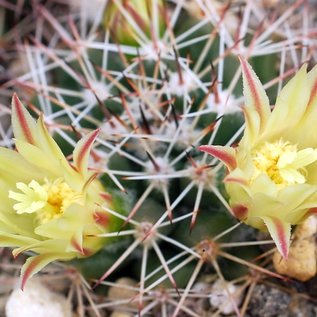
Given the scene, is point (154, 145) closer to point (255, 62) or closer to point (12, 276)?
point (255, 62)

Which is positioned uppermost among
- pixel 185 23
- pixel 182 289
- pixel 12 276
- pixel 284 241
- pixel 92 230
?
pixel 185 23

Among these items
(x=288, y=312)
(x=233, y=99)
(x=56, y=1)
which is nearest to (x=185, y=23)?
(x=233, y=99)

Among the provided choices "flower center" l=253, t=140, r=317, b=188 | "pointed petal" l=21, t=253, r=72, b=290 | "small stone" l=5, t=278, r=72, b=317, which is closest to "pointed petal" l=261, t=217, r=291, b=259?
"flower center" l=253, t=140, r=317, b=188

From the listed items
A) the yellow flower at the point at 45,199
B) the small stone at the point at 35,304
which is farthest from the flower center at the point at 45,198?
the small stone at the point at 35,304

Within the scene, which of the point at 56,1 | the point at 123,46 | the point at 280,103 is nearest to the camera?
the point at 280,103

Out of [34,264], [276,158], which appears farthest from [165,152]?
[34,264]
